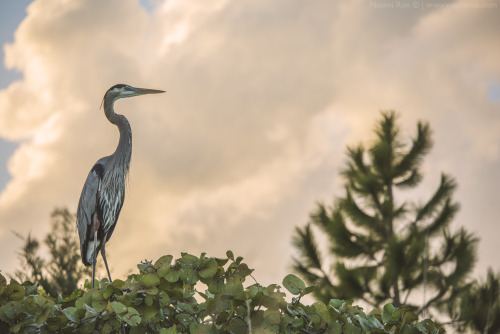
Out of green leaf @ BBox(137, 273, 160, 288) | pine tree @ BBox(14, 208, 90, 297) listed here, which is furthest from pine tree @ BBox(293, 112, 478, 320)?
green leaf @ BBox(137, 273, 160, 288)

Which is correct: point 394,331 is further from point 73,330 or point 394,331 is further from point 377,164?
point 377,164

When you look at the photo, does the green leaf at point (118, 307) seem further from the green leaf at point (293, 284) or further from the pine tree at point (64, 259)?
the pine tree at point (64, 259)

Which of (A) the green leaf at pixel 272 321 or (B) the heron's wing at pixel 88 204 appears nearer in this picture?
(A) the green leaf at pixel 272 321

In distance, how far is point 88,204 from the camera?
5.21 meters

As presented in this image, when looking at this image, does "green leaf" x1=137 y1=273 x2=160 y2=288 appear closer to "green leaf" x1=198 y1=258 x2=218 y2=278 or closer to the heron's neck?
"green leaf" x1=198 y1=258 x2=218 y2=278

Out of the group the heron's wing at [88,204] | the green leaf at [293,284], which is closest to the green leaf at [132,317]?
the green leaf at [293,284]

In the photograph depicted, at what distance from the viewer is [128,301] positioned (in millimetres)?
2180

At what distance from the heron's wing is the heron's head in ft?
2.20

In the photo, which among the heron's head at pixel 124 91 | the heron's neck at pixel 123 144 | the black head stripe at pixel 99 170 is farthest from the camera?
the heron's head at pixel 124 91

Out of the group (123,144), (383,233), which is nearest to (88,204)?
(123,144)

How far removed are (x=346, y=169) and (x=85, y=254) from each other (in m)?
9.10

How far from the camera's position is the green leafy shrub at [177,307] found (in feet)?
7.02

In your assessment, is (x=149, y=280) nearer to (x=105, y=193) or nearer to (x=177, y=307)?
(x=177, y=307)

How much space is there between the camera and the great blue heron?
5.13 metres
